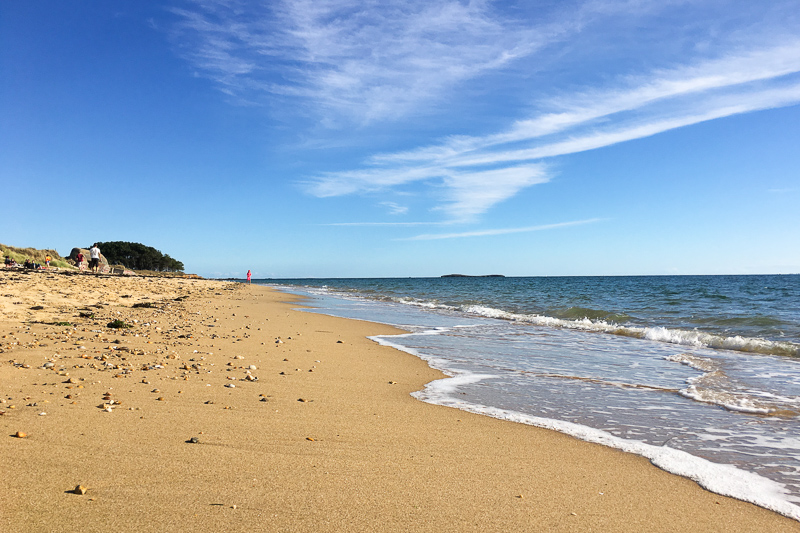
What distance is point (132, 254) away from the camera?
77.8 metres

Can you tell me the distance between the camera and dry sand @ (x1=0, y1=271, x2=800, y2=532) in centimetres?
263

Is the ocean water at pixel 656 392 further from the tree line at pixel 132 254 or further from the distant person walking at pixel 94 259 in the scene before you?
the tree line at pixel 132 254

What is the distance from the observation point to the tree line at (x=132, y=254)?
76.7 metres

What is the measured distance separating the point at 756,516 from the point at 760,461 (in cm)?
125

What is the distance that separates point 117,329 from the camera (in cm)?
917

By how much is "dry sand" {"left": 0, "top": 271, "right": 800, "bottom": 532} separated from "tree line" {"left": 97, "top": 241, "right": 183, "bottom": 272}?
8042 cm

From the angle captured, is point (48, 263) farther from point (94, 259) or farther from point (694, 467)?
point (694, 467)

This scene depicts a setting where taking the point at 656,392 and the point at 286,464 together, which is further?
the point at 656,392

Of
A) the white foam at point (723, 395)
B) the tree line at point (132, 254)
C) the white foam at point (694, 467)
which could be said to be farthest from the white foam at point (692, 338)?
the tree line at point (132, 254)

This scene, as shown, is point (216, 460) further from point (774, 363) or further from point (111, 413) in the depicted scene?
point (774, 363)

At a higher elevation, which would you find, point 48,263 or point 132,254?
point 132,254

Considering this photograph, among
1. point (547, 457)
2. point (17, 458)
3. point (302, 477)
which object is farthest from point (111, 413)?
point (547, 457)

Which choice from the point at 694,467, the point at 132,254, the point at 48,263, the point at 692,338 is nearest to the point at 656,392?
the point at 694,467

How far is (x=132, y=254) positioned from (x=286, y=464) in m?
85.8
